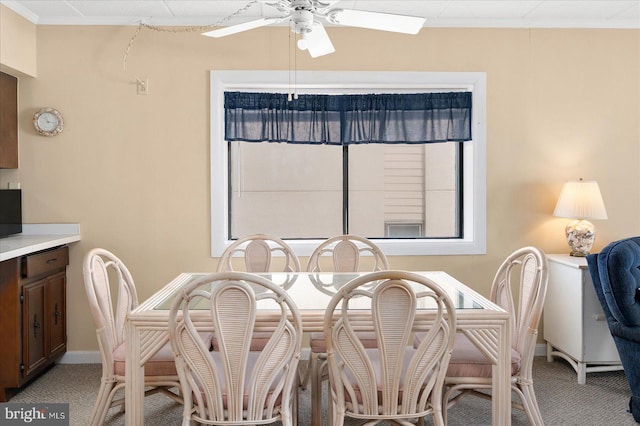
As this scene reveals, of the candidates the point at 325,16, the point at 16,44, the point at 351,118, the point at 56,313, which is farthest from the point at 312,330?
the point at 16,44

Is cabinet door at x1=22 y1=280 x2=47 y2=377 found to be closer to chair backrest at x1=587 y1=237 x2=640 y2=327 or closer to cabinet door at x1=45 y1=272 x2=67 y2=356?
cabinet door at x1=45 y1=272 x2=67 y2=356

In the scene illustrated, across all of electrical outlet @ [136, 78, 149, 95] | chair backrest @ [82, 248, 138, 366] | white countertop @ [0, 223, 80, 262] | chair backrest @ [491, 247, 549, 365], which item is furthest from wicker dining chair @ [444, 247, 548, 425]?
electrical outlet @ [136, 78, 149, 95]

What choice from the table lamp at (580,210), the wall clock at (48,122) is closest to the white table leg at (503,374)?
the table lamp at (580,210)

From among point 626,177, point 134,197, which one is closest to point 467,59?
point 626,177

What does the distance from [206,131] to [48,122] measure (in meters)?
1.12

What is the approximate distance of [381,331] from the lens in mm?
2117

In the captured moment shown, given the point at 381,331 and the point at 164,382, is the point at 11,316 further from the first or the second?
the point at 381,331

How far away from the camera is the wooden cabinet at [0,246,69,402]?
327 centimetres

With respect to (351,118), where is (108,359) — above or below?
below

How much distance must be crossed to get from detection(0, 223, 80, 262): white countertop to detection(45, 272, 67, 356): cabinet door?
266 mm

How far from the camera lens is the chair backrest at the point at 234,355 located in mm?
2059

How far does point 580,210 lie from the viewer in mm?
3814

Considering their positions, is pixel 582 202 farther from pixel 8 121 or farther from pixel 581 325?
pixel 8 121

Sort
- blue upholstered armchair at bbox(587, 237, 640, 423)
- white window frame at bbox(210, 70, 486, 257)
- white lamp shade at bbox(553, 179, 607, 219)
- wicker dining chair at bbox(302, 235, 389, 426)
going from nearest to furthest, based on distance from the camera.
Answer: wicker dining chair at bbox(302, 235, 389, 426) < blue upholstered armchair at bbox(587, 237, 640, 423) < white lamp shade at bbox(553, 179, 607, 219) < white window frame at bbox(210, 70, 486, 257)
